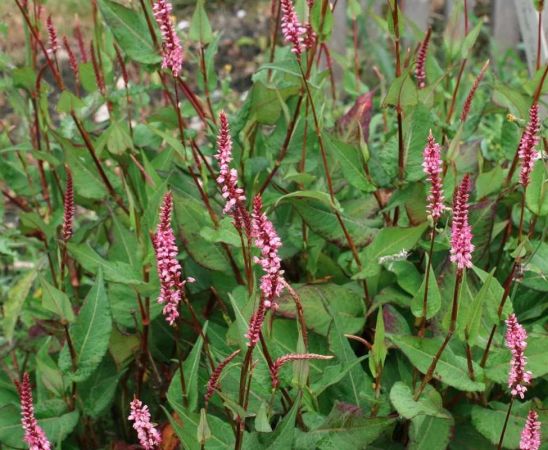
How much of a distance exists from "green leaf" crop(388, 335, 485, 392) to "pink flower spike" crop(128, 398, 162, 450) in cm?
46

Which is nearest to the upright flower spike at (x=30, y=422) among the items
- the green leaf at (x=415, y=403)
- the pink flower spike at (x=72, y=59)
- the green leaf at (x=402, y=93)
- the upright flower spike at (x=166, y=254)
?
the upright flower spike at (x=166, y=254)

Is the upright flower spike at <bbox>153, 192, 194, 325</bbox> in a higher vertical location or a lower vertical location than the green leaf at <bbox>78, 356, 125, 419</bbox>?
higher

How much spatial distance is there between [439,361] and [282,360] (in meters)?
0.38

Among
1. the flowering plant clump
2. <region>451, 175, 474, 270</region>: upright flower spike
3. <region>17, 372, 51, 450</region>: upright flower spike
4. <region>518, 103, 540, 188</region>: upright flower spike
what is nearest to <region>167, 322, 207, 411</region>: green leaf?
the flowering plant clump

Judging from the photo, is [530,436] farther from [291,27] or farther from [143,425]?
[291,27]

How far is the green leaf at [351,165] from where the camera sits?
6.19 feet

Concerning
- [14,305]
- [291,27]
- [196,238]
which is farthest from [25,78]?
[291,27]

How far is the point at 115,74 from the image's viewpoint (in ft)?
8.38

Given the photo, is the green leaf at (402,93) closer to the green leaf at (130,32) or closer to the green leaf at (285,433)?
the green leaf at (130,32)

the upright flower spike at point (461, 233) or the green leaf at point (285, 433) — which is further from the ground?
the upright flower spike at point (461, 233)

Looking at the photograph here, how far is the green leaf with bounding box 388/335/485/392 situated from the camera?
5.33 feet

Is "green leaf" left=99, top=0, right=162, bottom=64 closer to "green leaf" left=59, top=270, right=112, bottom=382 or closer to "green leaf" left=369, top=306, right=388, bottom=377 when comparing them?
"green leaf" left=59, top=270, right=112, bottom=382

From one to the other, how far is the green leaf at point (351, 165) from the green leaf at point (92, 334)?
537 mm

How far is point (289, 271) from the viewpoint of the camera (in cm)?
213
